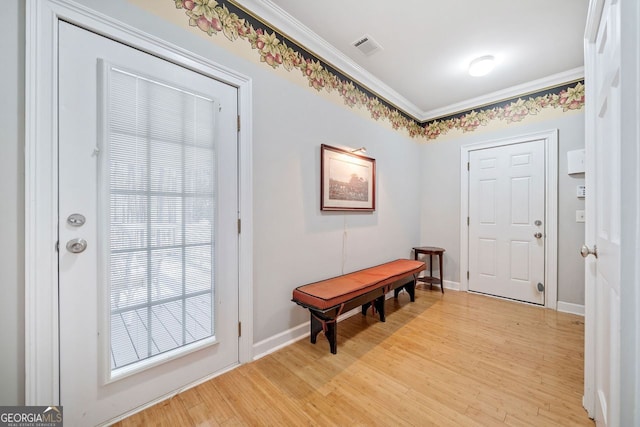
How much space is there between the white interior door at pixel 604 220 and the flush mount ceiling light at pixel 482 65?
1264 millimetres

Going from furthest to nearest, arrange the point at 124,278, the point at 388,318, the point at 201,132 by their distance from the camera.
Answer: the point at 388,318 → the point at 201,132 → the point at 124,278

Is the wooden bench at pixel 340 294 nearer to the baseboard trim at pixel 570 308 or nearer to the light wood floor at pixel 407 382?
the light wood floor at pixel 407 382

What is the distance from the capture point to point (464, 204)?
137 inches

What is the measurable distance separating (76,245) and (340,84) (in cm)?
244

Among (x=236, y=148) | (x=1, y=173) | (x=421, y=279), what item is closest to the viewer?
(x=1, y=173)

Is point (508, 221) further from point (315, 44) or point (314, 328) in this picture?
point (315, 44)

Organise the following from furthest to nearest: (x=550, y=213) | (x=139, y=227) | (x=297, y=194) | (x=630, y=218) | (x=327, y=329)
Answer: (x=550, y=213)
(x=297, y=194)
(x=327, y=329)
(x=139, y=227)
(x=630, y=218)

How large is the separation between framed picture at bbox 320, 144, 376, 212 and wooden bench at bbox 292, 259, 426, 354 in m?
0.70

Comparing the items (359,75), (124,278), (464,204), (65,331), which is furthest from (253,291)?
(464,204)

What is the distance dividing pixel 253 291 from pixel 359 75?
2.43 m

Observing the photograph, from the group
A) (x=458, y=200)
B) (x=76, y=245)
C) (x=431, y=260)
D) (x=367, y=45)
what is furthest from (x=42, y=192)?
(x=458, y=200)

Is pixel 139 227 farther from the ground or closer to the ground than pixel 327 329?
farther from the ground

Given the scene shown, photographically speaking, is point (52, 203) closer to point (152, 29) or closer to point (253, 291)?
point (152, 29)

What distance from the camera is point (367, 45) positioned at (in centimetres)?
230
